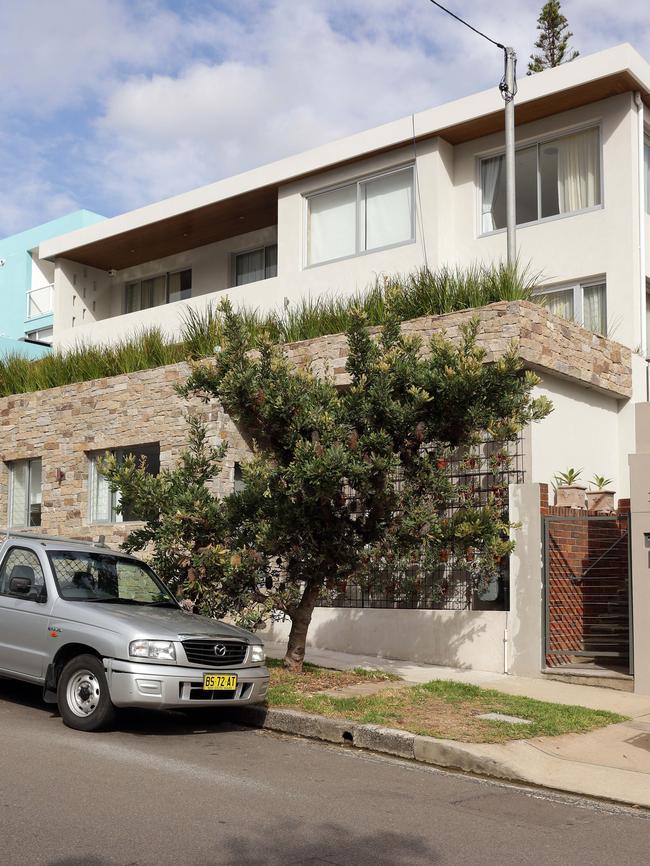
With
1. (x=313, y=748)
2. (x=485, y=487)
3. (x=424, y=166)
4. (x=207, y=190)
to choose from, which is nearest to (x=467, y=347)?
(x=485, y=487)

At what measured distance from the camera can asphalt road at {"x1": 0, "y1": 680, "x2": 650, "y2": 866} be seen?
18.1 feet

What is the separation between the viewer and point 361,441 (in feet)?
33.8

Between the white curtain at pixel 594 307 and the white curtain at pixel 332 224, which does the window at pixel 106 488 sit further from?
the white curtain at pixel 594 307

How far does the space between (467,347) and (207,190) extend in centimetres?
1310

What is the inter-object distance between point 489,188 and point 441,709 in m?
11.8

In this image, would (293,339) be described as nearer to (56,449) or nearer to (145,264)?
(56,449)

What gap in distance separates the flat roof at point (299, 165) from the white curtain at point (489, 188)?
589mm

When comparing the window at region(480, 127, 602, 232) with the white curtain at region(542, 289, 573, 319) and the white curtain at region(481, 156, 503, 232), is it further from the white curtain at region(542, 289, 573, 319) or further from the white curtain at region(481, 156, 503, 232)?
the white curtain at region(542, 289, 573, 319)

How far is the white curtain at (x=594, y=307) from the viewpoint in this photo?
1689 cm

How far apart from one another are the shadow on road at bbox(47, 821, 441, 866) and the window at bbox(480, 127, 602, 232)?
13.8 meters

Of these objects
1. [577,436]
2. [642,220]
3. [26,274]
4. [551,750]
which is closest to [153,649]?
[551,750]

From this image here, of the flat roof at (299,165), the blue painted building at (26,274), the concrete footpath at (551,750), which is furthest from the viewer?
the blue painted building at (26,274)

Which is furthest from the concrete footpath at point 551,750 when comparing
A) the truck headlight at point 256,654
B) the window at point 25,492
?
the window at point 25,492

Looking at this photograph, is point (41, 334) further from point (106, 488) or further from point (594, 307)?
point (594, 307)
